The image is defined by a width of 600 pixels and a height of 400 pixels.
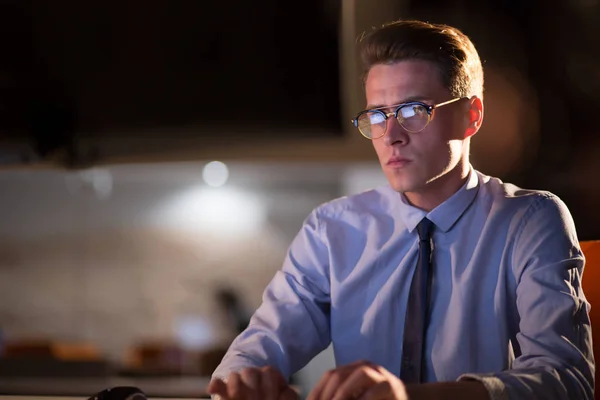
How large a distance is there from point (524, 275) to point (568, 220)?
155mm

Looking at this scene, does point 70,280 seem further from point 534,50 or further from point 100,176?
point 534,50

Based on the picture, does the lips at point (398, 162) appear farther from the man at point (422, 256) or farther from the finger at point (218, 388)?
the finger at point (218, 388)

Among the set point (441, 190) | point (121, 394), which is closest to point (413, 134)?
point (441, 190)

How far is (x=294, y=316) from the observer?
1.55 metres

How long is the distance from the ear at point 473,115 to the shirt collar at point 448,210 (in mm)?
103

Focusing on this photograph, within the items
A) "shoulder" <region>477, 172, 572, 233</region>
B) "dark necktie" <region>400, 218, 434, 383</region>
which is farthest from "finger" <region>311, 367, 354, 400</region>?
"shoulder" <region>477, 172, 572, 233</region>

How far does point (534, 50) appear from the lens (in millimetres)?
2113

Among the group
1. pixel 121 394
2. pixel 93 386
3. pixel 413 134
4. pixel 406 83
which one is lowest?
pixel 93 386

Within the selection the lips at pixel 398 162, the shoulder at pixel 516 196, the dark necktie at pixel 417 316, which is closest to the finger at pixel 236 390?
the dark necktie at pixel 417 316

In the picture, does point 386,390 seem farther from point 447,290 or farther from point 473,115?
point 473,115

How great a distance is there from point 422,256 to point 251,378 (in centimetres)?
52

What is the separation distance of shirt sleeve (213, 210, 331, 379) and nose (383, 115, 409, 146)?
292mm

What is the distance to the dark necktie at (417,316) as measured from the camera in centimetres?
146

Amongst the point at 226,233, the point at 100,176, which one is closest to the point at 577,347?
the point at 226,233
